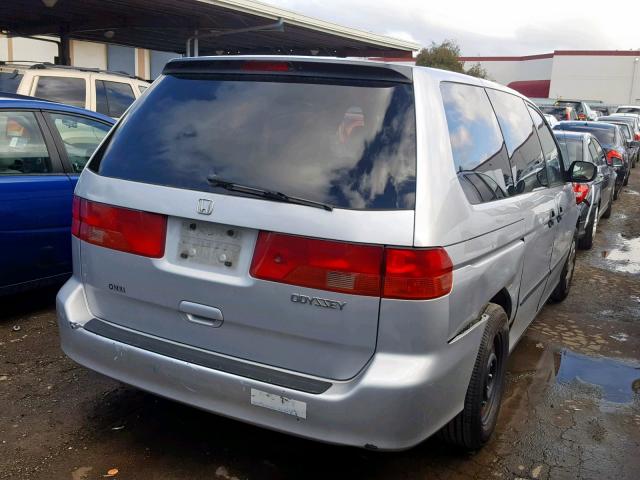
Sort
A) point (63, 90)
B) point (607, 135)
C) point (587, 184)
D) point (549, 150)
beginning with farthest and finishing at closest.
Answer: point (607, 135) < point (63, 90) < point (587, 184) < point (549, 150)

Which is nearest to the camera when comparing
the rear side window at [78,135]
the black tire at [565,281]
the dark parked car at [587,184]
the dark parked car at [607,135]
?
the rear side window at [78,135]

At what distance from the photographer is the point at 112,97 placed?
939 cm

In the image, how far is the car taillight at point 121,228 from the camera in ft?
9.07

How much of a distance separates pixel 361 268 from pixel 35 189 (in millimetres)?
3257

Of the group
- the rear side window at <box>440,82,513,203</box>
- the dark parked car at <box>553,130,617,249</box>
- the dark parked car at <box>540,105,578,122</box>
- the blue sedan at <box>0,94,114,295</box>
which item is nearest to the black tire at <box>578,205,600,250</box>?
the dark parked car at <box>553,130,617,249</box>

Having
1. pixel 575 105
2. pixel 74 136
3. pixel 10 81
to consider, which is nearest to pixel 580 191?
pixel 74 136

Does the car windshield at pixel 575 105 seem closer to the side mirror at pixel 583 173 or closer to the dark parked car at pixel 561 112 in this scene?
the dark parked car at pixel 561 112

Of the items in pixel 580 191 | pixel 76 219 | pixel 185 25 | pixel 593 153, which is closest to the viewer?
pixel 76 219

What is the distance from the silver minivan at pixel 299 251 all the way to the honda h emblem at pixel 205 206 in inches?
0.9

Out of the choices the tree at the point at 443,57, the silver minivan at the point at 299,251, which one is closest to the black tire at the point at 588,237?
the silver minivan at the point at 299,251

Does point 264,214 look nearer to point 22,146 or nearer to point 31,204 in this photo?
point 31,204

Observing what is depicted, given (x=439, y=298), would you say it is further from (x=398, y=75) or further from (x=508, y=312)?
(x=508, y=312)

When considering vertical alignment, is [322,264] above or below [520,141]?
below

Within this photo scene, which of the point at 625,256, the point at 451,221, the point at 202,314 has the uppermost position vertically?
the point at 451,221
